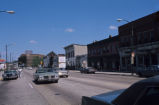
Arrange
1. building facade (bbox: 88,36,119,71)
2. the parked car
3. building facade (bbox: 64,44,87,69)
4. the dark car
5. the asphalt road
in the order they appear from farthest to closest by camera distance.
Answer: building facade (bbox: 64,44,87,69), building facade (bbox: 88,36,119,71), the parked car, the asphalt road, the dark car

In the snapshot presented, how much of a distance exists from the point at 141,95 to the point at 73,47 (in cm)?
7251

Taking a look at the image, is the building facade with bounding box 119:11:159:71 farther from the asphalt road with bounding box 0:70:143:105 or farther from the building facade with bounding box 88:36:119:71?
the asphalt road with bounding box 0:70:143:105

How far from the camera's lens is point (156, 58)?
33.0 meters

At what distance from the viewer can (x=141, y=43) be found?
3647 cm

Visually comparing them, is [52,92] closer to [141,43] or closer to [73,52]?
[141,43]

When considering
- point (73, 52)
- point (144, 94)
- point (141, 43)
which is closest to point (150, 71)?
point (141, 43)

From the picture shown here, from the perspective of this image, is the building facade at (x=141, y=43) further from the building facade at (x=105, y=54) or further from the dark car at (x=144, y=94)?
the dark car at (x=144, y=94)

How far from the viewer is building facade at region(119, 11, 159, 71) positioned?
3288 centimetres

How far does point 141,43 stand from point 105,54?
13933 mm

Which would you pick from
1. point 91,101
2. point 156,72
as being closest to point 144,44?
point 156,72

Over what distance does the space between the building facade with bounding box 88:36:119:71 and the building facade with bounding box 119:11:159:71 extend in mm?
2939

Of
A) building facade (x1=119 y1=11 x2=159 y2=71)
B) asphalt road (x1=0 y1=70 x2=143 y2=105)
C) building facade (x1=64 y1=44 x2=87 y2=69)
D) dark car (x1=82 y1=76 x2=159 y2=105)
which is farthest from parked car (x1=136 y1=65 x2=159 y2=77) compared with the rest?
building facade (x1=64 y1=44 x2=87 y2=69)

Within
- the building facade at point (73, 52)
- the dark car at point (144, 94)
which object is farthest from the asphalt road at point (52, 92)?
the building facade at point (73, 52)

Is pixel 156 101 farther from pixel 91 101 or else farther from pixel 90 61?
pixel 90 61
